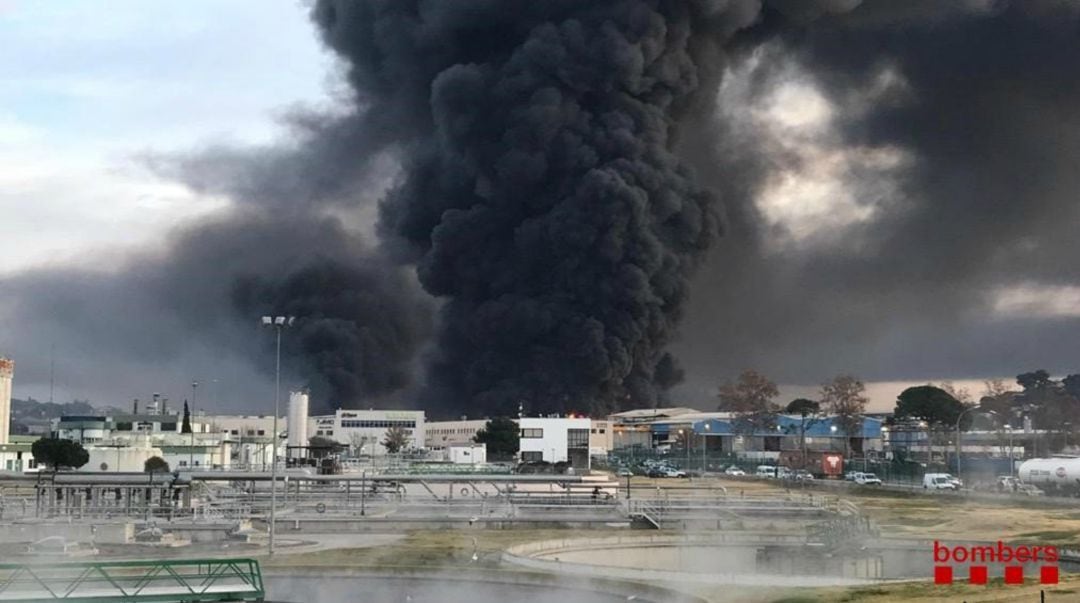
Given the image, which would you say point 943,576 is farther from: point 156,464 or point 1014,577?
point 156,464

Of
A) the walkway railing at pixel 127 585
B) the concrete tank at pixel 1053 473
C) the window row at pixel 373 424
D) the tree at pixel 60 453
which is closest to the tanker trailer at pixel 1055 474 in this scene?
the concrete tank at pixel 1053 473

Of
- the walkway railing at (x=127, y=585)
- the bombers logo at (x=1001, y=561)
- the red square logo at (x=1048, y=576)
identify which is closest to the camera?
the walkway railing at (x=127, y=585)

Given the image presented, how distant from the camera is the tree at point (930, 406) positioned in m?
122

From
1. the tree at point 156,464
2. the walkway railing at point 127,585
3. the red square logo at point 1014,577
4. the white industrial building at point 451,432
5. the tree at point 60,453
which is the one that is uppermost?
the white industrial building at point 451,432

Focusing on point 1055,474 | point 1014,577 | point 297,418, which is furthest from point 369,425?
point 1014,577

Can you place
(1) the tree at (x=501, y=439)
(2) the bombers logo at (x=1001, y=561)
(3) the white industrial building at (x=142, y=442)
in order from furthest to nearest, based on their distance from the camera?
1. (1) the tree at (x=501, y=439)
2. (3) the white industrial building at (x=142, y=442)
3. (2) the bombers logo at (x=1001, y=561)

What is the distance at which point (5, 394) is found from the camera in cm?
10231

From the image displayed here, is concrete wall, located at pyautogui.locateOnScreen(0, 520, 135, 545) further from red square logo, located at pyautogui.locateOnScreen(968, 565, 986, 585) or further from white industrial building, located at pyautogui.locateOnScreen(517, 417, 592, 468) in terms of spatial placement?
white industrial building, located at pyautogui.locateOnScreen(517, 417, 592, 468)

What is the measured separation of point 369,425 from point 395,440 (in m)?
7.33

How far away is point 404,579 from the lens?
2848cm

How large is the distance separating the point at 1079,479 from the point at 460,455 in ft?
165

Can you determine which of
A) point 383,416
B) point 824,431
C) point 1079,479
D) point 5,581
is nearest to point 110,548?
point 5,581

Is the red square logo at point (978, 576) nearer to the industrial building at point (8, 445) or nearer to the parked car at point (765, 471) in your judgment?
the parked car at point (765, 471)

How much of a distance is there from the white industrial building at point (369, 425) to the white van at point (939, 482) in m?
70.7
